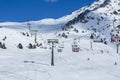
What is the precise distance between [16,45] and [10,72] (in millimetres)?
51914

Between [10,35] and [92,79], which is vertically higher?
[10,35]

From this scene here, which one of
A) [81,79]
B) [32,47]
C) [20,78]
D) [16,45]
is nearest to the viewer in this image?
[20,78]

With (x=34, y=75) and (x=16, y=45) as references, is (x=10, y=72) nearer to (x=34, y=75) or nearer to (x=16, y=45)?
(x=34, y=75)

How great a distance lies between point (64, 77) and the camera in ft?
109

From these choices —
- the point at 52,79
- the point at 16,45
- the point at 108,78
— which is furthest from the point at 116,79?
the point at 16,45

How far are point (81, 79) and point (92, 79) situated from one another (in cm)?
127

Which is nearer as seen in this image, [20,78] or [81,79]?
[20,78]

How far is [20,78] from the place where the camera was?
30.5 metres

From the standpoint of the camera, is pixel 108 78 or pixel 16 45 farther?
pixel 16 45

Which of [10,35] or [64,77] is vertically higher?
[10,35]

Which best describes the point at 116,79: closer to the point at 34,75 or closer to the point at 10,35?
the point at 34,75

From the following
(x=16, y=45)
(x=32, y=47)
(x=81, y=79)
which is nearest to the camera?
(x=81, y=79)

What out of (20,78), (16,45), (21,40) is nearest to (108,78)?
(20,78)

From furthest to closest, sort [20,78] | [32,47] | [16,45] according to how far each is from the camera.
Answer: [32,47]
[16,45]
[20,78]
